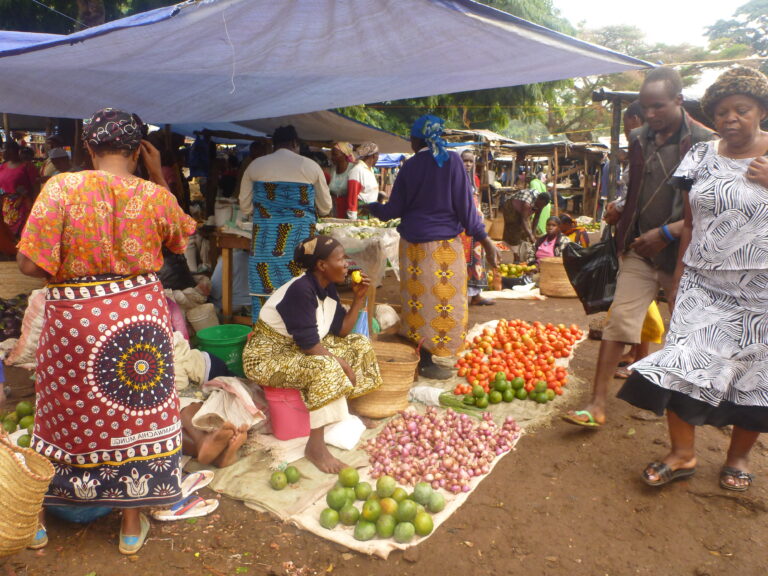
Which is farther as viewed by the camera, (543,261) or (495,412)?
(543,261)

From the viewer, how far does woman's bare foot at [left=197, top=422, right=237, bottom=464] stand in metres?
3.17

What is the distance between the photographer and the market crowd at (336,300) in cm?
227

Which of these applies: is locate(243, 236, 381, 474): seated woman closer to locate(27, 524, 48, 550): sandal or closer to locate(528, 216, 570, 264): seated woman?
locate(27, 524, 48, 550): sandal

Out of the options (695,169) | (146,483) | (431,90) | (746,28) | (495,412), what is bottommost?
(495,412)

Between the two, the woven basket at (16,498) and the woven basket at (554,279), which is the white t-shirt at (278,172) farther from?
the woven basket at (554,279)

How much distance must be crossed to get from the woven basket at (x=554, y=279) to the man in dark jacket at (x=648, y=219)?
4.35m

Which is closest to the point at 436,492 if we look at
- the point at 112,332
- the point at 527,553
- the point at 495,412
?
the point at 527,553

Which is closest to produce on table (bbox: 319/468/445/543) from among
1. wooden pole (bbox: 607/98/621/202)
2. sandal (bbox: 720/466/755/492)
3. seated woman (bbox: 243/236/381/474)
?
seated woman (bbox: 243/236/381/474)

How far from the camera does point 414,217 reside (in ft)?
14.7

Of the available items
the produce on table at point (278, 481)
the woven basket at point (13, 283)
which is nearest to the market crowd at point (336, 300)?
the produce on table at point (278, 481)

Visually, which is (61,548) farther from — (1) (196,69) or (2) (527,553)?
(1) (196,69)

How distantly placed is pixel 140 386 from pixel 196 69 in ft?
7.93

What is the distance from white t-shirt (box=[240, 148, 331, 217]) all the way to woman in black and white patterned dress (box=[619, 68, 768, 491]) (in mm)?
Result: 3120

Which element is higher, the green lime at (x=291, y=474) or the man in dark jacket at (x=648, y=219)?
the man in dark jacket at (x=648, y=219)
